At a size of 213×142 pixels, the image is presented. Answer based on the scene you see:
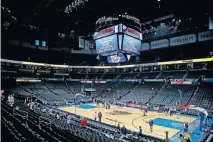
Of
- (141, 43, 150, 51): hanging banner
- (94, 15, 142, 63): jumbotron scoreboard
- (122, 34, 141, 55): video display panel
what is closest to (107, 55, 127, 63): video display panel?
(94, 15, 142, 63): jumbotron scoreboard

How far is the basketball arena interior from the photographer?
13109 millimetres

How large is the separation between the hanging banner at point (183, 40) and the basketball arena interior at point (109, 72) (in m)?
0.17

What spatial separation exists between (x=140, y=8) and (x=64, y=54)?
109 feet

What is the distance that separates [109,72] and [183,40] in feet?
72.5

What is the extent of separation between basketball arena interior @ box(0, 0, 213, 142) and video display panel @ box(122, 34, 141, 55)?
0.08 m

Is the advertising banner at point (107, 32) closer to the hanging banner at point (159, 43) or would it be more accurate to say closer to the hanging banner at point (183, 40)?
the hanging banner at point (183, 40)

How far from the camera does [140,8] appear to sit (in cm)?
1812

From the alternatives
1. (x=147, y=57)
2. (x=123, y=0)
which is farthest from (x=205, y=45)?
(x=123, y=0)

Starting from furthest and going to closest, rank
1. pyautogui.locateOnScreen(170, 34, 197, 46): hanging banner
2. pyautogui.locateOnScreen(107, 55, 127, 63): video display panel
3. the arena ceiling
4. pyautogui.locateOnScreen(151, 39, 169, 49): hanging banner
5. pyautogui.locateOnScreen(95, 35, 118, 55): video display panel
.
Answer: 1. pyautogui.locateOnScreen(151, 39, 169, 49): hanging banner
2. pyautogui.locateOnScreen(170, 34, 197, 46): hanging banner
3. the arena ceiling
4. pyautogui.locateOnScreen(107, 55, 127, 63): video display panel
5. pyautogui.locateOnScreen(95, 35, 118, 55): video display panel

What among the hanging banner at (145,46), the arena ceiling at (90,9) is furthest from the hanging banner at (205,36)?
the arena ceiling at (90,9)

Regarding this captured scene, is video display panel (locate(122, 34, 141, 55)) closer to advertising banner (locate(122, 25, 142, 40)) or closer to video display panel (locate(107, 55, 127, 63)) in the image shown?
advertising banner (locate(122, 25, 142, 40))

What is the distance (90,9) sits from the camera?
17.7 meters

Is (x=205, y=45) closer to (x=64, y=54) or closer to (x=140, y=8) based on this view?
(x=140, y=8)

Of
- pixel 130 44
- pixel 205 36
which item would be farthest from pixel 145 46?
pixel 130 44
